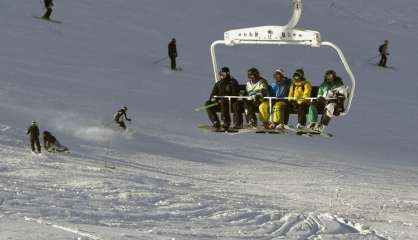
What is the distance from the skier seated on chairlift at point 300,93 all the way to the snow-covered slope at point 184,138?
251 cm

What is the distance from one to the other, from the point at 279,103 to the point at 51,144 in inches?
371

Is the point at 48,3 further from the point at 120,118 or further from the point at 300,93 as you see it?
the point at 300,93

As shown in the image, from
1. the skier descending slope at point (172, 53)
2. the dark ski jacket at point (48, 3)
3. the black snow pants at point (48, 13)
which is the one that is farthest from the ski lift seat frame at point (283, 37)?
the black snow pants at point (48, 13)

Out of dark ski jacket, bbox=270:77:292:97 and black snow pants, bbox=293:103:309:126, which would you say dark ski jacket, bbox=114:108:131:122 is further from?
black snow pants, bbox=293:103:309:126

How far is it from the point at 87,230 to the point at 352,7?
35050 millimetres

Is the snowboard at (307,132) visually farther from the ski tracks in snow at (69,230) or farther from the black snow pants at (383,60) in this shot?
the black snow pants at (383,60)

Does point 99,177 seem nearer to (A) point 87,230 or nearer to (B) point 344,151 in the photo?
(A) point 87,230

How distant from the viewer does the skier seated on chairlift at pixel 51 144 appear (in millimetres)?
21609

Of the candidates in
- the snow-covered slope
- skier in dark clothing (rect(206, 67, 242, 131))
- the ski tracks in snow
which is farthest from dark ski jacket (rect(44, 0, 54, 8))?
skier in dark clothing (rect(206, 67, 242, 131))

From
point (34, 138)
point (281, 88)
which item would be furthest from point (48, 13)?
point (281, 88)

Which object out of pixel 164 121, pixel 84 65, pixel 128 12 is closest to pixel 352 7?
pixel 128 12

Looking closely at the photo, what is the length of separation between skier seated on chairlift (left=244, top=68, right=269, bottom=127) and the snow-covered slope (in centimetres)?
228

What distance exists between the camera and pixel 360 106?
108 feet

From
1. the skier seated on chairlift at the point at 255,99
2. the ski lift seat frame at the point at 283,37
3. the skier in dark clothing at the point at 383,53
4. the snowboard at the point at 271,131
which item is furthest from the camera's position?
the skier in dark clothing at the point at 383,53
